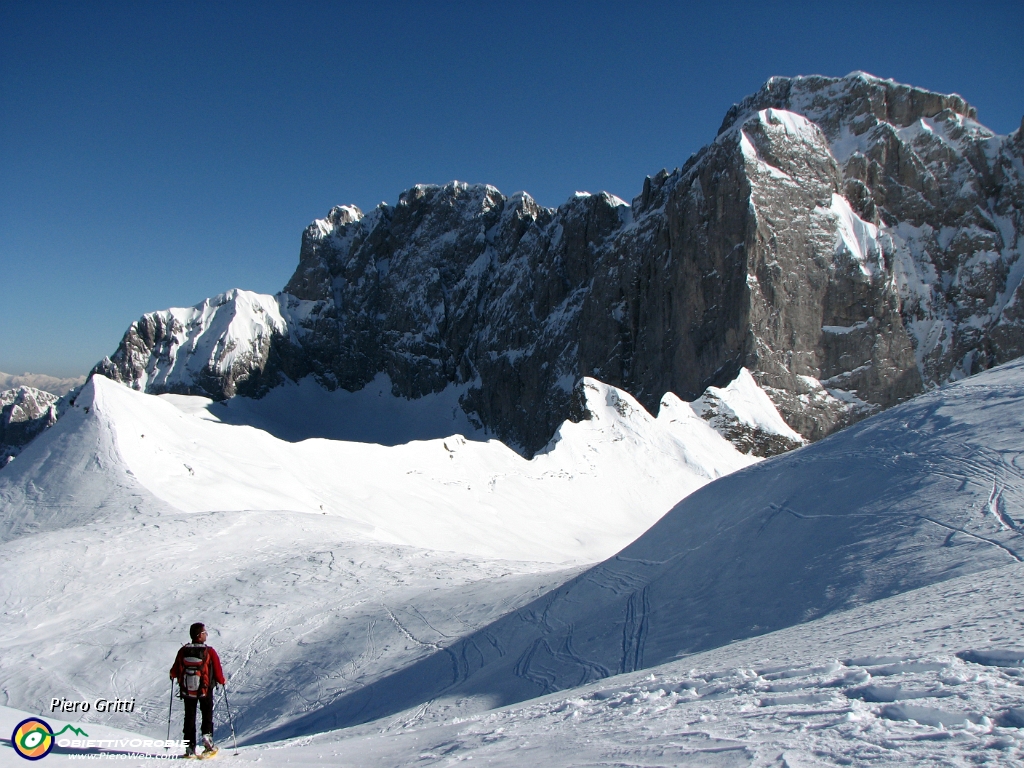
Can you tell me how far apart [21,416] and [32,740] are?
390 ft

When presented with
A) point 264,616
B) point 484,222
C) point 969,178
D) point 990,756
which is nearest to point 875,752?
point 990,756

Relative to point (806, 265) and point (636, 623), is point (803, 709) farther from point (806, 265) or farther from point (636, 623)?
Result: point (806, 265)

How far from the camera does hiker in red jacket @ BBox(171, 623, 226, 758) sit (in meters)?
5.27

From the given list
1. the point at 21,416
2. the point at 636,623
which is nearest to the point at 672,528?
the point at 636,623

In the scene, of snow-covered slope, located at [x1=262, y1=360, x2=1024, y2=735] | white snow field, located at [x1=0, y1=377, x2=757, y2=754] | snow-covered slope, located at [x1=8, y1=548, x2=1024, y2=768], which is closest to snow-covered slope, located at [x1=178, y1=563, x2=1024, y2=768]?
snow-covered slope, located at [x1=8, y1=548, x2=1024, y2=768]

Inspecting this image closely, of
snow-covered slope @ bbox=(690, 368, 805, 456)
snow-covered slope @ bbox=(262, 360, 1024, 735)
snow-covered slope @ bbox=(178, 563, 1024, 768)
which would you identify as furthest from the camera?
snow-covered slope @ bbox=(690, 368, 805, 456)

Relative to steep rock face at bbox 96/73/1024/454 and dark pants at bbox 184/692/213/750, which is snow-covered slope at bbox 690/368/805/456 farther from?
dark pants at bbox 184/692/213/750

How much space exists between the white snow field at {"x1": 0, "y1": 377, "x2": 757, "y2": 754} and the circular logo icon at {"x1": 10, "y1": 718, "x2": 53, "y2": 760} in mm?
4539

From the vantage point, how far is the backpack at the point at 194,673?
537 cm

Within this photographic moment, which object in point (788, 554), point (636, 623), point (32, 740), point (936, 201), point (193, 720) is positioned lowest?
point (193, 720)

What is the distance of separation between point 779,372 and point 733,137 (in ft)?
66.4

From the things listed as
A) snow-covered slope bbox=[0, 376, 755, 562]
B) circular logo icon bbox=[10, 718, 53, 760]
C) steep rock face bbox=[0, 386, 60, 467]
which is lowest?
circular logo icon bbox=[10, 718, 53, 760]

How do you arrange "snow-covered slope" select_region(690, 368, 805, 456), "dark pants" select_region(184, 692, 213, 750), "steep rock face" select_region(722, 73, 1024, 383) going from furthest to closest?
"steep rock face" select_region(722, 73, 1024, 383)
"snow-covered slope" select_region(690, 368, 805, 456)
"dark pants" select_region(184, 692, 213, 750)

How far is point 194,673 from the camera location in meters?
5.42
